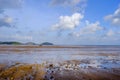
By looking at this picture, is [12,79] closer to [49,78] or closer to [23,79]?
[23,79]

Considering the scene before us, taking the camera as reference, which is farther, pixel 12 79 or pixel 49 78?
pixel 49 78

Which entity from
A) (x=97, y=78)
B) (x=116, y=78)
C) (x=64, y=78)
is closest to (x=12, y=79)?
(x=64, y=78)

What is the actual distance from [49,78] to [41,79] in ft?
2.91

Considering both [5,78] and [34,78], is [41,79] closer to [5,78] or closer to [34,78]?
[34,78]

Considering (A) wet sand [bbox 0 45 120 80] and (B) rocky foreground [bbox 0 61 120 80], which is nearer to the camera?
(B) rocky foreground [bbox 0 61 120 80]

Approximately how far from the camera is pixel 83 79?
16641 millimetres

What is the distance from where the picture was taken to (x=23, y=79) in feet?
52.7

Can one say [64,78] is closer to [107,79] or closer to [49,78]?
[49,78]

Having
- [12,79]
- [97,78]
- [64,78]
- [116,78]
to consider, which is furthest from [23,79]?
[116,78]

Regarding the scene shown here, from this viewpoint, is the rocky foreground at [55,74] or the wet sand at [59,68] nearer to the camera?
the rocky foreground at [55,74]

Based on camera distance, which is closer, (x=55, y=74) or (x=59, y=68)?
(x=55, y=74)

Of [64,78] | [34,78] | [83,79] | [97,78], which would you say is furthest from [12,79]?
[97,78]

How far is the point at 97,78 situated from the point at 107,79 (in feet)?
2.90

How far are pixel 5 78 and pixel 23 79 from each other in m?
1.47
